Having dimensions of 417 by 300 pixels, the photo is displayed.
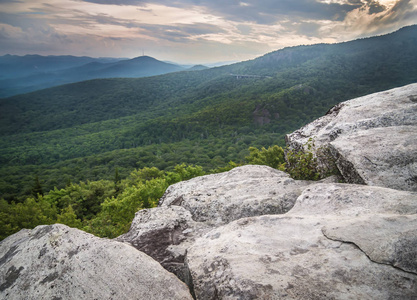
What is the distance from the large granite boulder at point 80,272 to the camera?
228 inches

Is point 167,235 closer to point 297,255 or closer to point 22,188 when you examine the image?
point 297,255

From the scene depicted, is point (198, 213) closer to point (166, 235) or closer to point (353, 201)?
point (166, 235)

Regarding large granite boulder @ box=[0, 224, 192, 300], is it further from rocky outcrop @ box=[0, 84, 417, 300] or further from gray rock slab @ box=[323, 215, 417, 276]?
gray rock slab @ box=[323, 215, 417, 276]

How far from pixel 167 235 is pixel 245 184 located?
454 cm

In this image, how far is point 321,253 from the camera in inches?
215

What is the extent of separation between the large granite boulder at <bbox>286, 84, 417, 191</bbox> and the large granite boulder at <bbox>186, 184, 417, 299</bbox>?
1.23 metres

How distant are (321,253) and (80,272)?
20.6 feet

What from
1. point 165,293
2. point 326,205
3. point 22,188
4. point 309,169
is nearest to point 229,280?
point 165,293

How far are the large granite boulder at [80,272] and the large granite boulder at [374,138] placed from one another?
7.29 m

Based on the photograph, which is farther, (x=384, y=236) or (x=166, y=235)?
(x=166, y=235)

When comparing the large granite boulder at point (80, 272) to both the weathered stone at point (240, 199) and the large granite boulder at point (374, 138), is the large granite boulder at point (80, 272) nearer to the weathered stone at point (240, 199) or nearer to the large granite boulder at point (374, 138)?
the weathered stone at point (240, 199)

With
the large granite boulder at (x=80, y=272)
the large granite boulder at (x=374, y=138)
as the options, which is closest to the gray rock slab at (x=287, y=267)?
the large granite boulder at (x=80, y=272)

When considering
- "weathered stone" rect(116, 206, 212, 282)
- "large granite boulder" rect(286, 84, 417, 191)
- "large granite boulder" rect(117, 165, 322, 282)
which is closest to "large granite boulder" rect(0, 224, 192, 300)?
"weathered stone" rect(116, 206, 212, 282)

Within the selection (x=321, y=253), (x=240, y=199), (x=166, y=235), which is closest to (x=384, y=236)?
(x=321, y=253)
